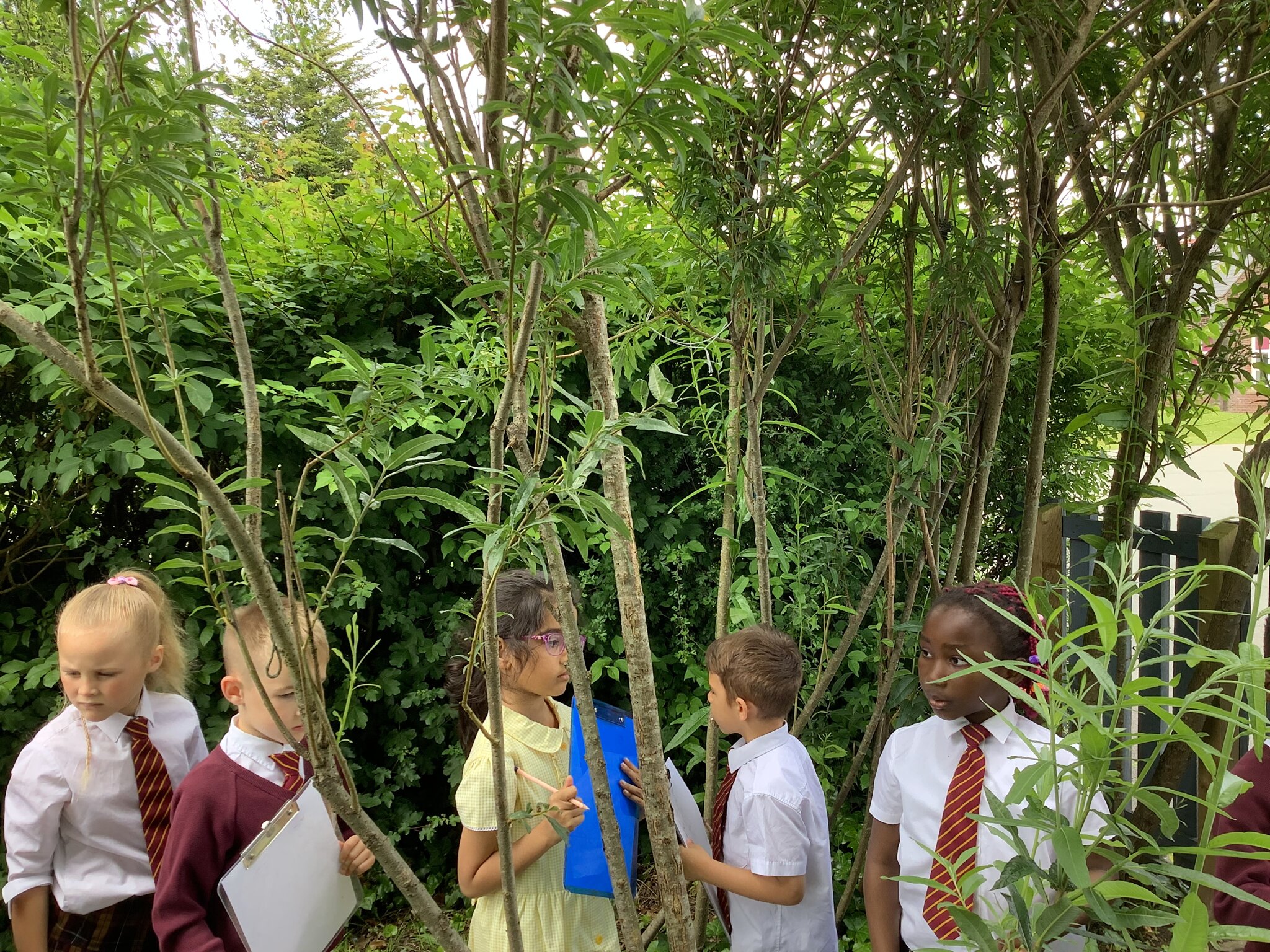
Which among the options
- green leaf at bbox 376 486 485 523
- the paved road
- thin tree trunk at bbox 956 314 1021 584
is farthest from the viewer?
the paved road

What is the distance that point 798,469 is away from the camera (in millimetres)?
3311

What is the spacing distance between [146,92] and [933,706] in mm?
1688

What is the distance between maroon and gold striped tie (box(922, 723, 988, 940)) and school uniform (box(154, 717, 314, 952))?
1292mm

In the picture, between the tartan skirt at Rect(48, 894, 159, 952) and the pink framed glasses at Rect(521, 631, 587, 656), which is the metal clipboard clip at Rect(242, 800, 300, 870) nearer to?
→ the pink framed glasses at Rect(521, 631, 587, 656)

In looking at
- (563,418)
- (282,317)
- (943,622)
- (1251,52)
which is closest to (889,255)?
(1251,52)

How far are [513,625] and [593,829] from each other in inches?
19.2

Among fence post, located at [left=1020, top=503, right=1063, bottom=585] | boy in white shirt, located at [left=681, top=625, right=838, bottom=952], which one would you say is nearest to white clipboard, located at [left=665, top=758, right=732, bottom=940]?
boy in white shirt, located at [left=681, top=625, right=838, bottom=952]

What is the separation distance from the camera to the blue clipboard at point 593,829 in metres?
1.59

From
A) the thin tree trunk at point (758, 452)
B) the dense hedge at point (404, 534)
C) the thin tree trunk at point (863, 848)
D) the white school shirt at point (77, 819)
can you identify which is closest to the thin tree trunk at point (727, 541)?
the thin tree trunk at point (758, 452)

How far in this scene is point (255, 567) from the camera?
0.86m

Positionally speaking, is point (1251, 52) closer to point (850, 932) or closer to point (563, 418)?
point (563, 418)

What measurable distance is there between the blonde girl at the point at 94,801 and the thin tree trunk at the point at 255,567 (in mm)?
1151

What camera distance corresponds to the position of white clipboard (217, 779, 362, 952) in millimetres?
1256

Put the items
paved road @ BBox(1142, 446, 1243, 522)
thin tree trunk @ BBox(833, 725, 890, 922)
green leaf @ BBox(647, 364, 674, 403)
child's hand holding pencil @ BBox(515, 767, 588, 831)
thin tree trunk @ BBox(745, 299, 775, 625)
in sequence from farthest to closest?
paved road @ BBox(1142, 446, 1243, 522) → thin tree trunk @ BBox(833, 725, 890, 922) → thin tree trunk @ BBox(745, 299, 775, 625) → child's hand holding pencil @ BBox(515, 767, 588, 831) → green leaf @ BBox(647, 364, 674, 403)
